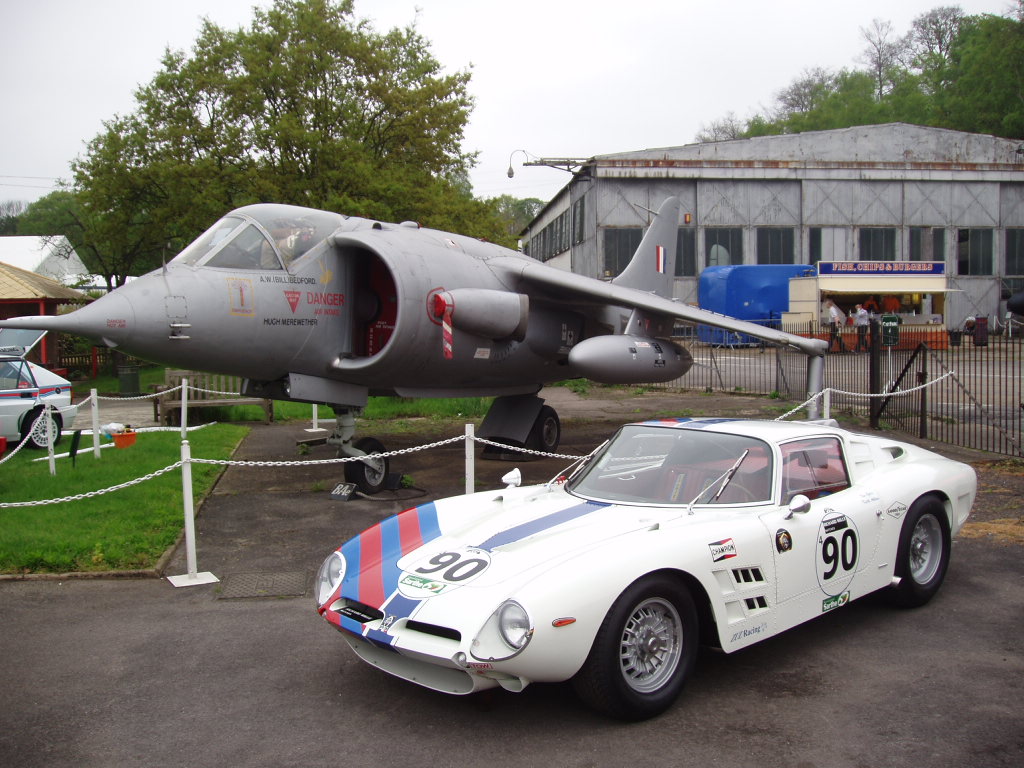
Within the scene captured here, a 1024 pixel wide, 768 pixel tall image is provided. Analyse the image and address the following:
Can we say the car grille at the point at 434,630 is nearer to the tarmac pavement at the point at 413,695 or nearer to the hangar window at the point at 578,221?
the tarmac pavement at the point at 413,695

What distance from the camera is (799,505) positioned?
4633 millimetres

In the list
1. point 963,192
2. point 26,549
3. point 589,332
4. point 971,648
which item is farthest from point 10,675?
point 963,192

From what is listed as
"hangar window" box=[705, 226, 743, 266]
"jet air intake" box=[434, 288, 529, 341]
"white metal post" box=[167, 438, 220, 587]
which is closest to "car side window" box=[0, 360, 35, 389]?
"jet air intake" box=[434, 288, 529, 341]

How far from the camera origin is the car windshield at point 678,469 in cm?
477

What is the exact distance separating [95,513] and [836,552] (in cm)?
694

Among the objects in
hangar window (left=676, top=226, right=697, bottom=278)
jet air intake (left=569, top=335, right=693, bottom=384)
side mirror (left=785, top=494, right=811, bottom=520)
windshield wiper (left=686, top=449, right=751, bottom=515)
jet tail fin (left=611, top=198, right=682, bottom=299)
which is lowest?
side mirror (left=785, top=494, right=811, bottom=520)

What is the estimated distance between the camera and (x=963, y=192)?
43.3 m

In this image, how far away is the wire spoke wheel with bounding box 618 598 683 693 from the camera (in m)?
3.88

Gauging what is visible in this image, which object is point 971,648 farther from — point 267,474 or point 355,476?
point 267,474

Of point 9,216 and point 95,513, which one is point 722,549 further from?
point 9,216

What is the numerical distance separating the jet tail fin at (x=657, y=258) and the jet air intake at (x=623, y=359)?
11.1 feet

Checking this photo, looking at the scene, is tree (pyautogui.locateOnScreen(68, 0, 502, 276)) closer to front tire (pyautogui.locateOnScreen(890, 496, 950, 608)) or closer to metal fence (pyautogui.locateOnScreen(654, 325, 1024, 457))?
metal fence (pyautogui.locateOnScreen(654, 325, 1024, 457))

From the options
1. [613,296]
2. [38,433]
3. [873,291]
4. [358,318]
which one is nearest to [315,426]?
[38,433]

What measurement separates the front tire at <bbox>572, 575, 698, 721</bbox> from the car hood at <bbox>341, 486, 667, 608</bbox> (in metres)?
0.37
